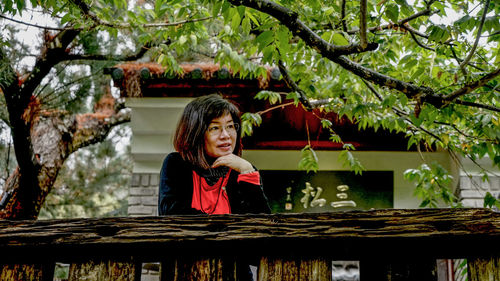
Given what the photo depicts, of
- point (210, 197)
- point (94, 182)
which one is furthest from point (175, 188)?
point (94, 182)

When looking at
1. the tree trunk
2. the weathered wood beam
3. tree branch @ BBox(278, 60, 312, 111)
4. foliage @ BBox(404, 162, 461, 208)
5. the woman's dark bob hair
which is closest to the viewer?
the weathered wood beam

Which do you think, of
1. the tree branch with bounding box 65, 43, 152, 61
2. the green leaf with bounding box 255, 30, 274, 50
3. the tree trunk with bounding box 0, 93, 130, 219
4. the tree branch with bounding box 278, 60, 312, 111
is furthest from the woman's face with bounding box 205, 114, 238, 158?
the tree trunk with bounding box 0, 93, 130, 219

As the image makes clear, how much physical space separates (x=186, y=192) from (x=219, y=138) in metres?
0.31

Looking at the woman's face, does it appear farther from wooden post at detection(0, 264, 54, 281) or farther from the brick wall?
the brick wall

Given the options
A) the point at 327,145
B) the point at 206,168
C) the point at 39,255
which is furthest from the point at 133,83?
the point at 39,255

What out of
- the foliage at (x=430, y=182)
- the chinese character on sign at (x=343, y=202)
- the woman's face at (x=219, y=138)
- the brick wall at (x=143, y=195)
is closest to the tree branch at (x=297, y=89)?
the foliage at (x=430, y=182)

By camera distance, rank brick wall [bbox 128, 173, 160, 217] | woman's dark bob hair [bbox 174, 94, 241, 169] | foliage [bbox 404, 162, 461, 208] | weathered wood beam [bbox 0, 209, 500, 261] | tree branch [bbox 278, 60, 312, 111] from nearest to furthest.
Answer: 1. weathered wood beam [bbox 0, 209, 500, 261]
2. woman's dark bob hair [bbox 174, 94, 241, 169]
3. tree branch [bbox 278, 60, 312, 111]
4. foliage [bbox 404, 162, 461, 208]
5. brick wall [bbox 128, 173, 160, 217]

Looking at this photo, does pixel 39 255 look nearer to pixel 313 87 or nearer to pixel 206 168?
pixel 206 168

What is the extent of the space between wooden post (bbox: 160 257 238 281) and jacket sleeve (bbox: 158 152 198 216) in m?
0.75

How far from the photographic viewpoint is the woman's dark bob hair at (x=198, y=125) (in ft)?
7.08

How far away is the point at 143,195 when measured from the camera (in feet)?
18.0

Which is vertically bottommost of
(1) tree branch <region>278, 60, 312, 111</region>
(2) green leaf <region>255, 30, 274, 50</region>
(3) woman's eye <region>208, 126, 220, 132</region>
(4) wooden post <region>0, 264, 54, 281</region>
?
(4) wooden post <region>0, 264, 54, 281</region>

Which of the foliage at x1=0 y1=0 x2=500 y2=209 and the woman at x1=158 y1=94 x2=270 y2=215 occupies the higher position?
the foliage at x1=0 y1=0 x2=500 y2=209

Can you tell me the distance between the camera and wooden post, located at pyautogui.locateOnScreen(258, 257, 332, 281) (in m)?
1.12
